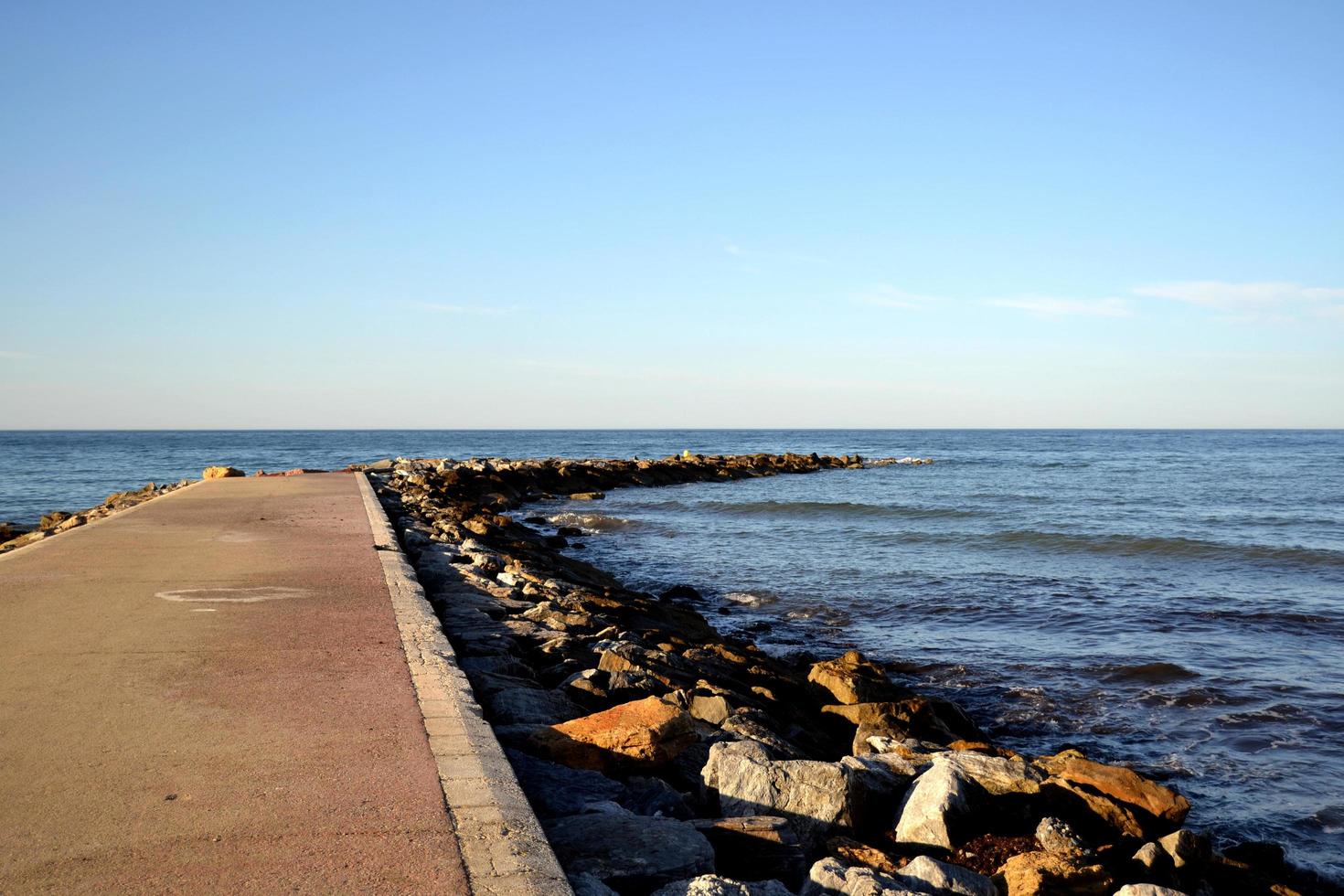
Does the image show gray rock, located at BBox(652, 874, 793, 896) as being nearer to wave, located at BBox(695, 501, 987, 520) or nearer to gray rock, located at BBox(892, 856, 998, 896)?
gray rock, located at BBox(892, 856, 998, 896)

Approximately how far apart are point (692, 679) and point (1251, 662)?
629 cm

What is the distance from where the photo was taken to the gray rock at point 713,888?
324 centimetres

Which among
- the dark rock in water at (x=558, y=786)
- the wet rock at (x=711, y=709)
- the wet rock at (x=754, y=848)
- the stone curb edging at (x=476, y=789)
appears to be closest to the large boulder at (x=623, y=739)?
the dark rock in water at (x=558, y=786)

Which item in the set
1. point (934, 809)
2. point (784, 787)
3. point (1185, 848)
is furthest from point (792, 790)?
point (1185, 848)

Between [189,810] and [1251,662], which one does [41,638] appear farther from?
[1251,662]

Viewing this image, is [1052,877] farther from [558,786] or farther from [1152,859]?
[558,786]

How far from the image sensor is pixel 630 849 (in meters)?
3.67

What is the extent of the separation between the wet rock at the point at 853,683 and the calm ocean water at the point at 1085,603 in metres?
0.90

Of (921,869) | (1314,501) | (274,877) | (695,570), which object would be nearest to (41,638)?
(274,877)

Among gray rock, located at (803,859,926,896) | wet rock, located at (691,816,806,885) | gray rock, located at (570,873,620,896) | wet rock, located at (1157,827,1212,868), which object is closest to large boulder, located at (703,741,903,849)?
wet rock, located at (691,816,806,885)

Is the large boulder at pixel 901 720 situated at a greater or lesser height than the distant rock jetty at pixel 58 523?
lesser

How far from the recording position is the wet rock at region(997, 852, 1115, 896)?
162 inches

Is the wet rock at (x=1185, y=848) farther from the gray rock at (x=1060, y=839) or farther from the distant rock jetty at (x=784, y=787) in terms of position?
the gray rock at (x=1060, y=839)

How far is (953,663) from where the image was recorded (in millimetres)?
10281
